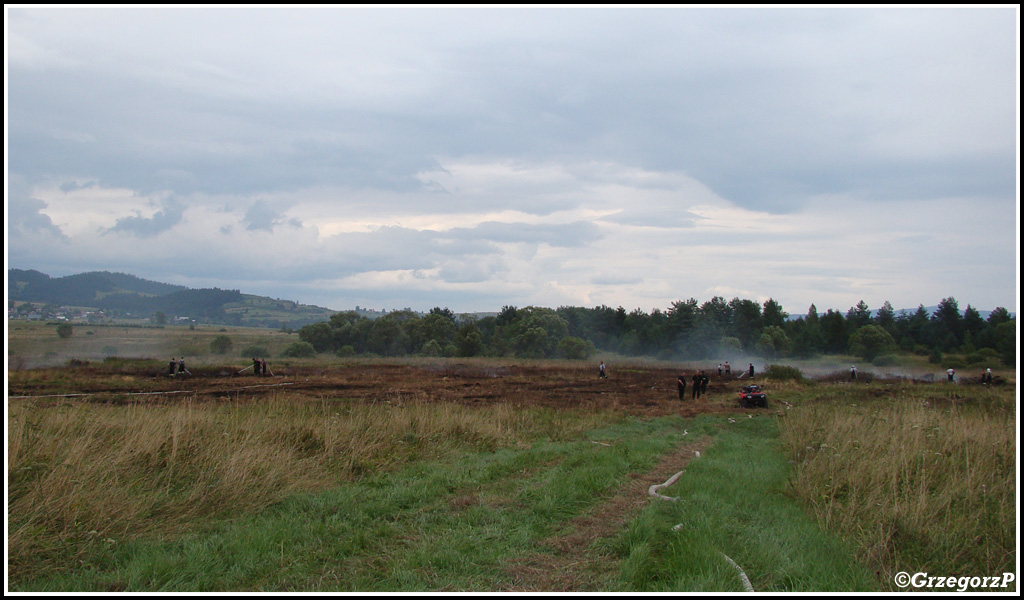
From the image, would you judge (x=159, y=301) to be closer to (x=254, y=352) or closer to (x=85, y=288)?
(x=85, y=288)

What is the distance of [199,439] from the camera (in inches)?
332

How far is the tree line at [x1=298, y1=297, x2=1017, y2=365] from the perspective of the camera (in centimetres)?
7638

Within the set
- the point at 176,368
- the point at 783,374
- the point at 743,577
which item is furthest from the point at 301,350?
the point at 743,577

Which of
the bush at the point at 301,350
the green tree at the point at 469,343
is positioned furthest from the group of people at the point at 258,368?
the green tree at the point at 469,343

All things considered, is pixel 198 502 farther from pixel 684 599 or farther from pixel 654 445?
pixel 654 445

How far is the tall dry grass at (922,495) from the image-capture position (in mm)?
5387

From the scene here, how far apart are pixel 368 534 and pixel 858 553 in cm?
479

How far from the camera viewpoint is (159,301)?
113938 millimetres

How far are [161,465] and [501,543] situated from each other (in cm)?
465

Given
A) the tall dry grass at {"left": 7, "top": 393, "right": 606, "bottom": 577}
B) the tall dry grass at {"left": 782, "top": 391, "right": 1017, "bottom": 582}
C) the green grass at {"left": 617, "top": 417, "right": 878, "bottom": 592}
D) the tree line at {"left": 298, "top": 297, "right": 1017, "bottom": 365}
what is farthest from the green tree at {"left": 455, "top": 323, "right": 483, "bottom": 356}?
the green grass at {"left": 617, "top": 417, "right": 878, "bottom": 592}

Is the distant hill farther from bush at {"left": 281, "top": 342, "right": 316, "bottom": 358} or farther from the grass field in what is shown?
the grass field

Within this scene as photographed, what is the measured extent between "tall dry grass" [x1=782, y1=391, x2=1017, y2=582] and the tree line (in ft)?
222

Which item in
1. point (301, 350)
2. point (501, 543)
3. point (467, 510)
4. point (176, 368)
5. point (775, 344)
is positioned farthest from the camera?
point (775, 344)

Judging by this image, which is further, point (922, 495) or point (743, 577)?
point (922, 495)
